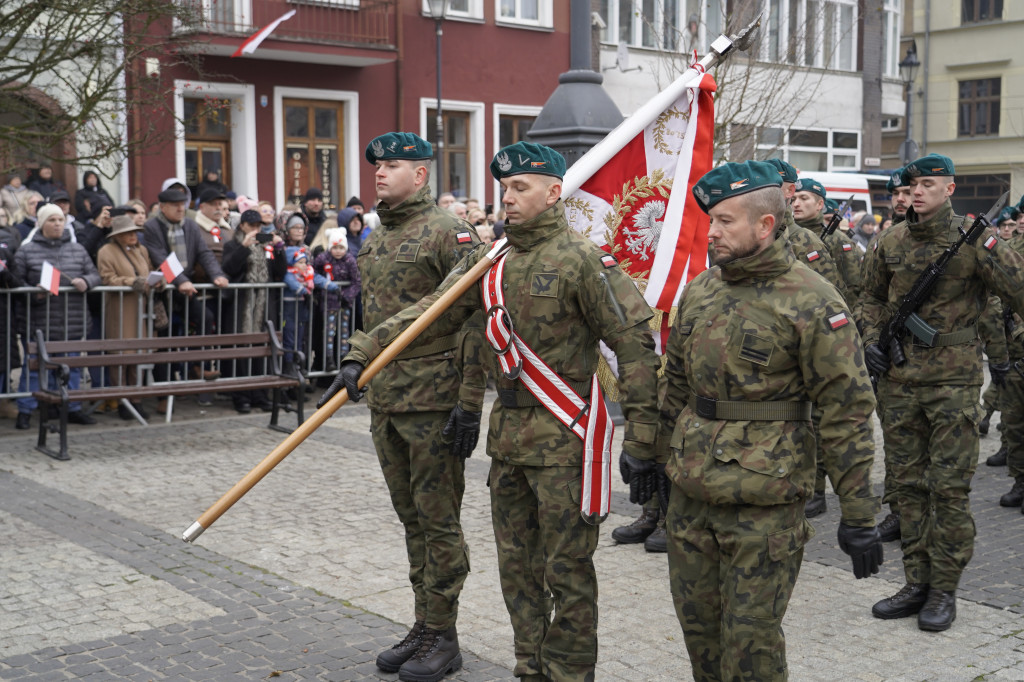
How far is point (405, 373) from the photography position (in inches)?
209

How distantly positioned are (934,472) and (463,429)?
2.62m

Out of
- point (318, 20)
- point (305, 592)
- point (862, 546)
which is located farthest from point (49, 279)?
point (318, 20)

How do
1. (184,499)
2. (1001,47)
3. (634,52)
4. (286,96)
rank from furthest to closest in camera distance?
(1001,47) < (634,52) < (286,96) < (184,499)

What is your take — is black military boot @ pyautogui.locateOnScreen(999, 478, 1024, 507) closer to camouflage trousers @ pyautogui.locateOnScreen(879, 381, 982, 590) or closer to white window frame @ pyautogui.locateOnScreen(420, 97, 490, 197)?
camouflage trousers @ pyautogui.locateOnScreen(879, 381, 982, 590)

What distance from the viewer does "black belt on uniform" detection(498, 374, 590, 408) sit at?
4.57m

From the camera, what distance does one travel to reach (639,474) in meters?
4.29

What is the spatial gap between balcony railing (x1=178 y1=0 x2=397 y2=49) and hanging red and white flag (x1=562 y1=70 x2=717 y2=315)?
1534cm

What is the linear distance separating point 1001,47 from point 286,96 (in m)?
30.5

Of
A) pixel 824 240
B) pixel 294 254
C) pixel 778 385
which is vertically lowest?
pixel 778 385

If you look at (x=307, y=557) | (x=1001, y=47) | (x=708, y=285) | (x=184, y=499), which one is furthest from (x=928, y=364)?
(x=1001, y=47)

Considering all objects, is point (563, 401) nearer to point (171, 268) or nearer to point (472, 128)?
point (171, 268)

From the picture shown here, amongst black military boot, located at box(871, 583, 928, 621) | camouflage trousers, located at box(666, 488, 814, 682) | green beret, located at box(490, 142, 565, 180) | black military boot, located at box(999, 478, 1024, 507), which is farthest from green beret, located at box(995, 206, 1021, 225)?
camouflage trousers, located at box(666, 488, 814, 682)

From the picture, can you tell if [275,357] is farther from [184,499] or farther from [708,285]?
[708,285]

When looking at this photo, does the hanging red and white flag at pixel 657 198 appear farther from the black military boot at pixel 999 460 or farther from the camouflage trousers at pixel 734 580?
the black military boot at pixel 999 460
